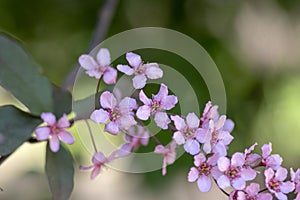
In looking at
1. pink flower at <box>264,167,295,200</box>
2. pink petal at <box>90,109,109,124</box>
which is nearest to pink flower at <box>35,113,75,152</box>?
pink petal at <box>90,109,109,124</box>

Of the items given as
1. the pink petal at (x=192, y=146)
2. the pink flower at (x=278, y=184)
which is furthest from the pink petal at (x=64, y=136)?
the pink flower at (x=278, y=184)

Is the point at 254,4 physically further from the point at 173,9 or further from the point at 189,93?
the point at 189,93

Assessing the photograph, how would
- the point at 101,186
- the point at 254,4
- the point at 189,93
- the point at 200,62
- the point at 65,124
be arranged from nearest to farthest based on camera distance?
the point at 65,124 → the point at 189,93 → the point at 200,62 → the point at 254,4 → the point at 101,186

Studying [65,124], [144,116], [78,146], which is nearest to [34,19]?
[78,146]

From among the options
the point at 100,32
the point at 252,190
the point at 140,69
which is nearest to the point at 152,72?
the point at 140,69

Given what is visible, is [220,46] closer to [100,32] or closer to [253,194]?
[100,32]

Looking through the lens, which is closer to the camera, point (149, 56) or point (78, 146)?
point (149, 56)
